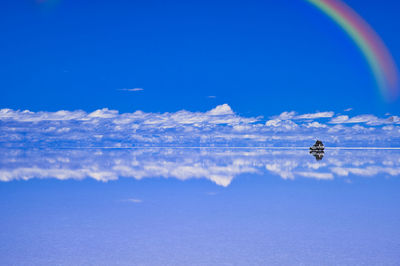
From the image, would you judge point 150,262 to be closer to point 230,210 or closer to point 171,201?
point 230,210

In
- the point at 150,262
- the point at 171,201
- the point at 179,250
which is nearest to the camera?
the point at 150,262

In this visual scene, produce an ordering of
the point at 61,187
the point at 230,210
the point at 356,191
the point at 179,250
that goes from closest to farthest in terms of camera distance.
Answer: the point at 179,250
the point at 230,210
the point at 356,191
the point at 61,187

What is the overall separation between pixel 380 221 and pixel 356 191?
26.7 ft

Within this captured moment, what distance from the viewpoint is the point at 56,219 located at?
46.7 feet

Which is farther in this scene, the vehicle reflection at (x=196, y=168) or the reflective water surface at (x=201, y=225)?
the vehicle reflection at (x=196, y=168)

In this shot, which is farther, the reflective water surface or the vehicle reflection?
the vehicle reflection

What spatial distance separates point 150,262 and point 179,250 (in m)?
1.10

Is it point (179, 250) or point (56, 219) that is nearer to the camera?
point (179, 250)

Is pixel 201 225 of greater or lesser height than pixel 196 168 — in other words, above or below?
below

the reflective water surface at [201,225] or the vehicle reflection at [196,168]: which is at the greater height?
the vehicle reflection at [196,168]

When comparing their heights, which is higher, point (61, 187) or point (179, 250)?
point (61, 187)

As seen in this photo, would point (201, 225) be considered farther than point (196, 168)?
No

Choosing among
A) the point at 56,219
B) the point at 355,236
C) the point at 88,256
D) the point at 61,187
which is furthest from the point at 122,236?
the point at 61,187

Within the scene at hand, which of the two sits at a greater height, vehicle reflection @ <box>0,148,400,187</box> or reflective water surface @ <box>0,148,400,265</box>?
vehicle reflection @ <box>0,148,400,187</box>
